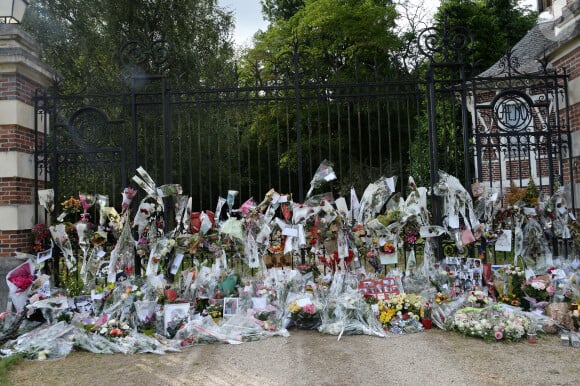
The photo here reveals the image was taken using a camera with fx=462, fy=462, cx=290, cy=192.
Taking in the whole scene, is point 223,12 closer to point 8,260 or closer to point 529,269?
point 8,260

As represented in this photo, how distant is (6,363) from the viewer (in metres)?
4.09

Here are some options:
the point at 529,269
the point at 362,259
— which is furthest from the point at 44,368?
the point at 529,269

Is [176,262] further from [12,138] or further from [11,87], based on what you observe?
[11,87]

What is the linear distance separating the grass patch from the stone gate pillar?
131 cm

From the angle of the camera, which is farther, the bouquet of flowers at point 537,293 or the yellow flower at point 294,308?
the bouquet of flowers at point 537,293

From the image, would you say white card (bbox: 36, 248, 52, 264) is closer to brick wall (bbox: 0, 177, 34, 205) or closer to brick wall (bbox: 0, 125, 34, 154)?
brick wall (bbox: 0, 177, 34, 205)

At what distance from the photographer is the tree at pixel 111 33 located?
13211 millimetres

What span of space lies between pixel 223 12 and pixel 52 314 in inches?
489

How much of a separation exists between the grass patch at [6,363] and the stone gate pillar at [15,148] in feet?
4.31

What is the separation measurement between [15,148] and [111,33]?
29.9ft

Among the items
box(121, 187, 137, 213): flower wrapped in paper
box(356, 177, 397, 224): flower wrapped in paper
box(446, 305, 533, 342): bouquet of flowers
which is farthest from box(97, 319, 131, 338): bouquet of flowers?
box(446, 305, 533, 342): bouquet of flowers

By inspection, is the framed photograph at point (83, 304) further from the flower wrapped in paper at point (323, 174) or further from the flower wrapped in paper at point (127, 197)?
the flower wrapped in paper at point (323, 174)

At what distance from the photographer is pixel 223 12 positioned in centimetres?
1515

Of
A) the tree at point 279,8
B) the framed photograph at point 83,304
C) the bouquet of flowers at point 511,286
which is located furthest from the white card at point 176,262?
the tree at point 279,8
